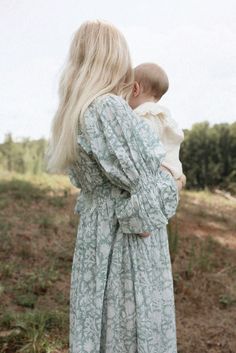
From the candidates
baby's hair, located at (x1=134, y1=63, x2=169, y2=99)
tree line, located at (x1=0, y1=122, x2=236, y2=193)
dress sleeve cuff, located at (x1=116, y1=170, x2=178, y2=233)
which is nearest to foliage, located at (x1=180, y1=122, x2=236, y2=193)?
tree line, located at (x1=0, y1=122, x2=236, y2=193)

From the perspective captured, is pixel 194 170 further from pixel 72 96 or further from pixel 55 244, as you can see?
pixel 72 96

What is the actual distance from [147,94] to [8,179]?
5564 mm

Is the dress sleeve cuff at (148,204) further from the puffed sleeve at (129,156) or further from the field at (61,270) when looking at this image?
the field at (61,270)

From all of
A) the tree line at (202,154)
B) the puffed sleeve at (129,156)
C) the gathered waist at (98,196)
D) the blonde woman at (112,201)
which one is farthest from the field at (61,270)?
the puffed sleeve at (129,156)

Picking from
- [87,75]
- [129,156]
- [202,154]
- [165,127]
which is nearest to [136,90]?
[165,127]

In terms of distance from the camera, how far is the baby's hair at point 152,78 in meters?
2.71

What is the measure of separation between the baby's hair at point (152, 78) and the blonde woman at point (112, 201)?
352 millimetres

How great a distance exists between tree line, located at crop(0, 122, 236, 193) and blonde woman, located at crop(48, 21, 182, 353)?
6.49 metres

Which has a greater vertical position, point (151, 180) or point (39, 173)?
point (151, 180)

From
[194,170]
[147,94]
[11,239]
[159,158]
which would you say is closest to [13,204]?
[11,239]

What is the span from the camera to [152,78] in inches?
106

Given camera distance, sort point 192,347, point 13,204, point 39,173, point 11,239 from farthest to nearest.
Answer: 1. point 39,173
2. point 13,204
3. point 11,239
4. point 192,347

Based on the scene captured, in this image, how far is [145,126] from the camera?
7.58ft

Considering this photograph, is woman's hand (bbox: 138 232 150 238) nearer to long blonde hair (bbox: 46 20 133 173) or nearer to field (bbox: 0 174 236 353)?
long blonde hair (bbox: 46 20 133 173)
